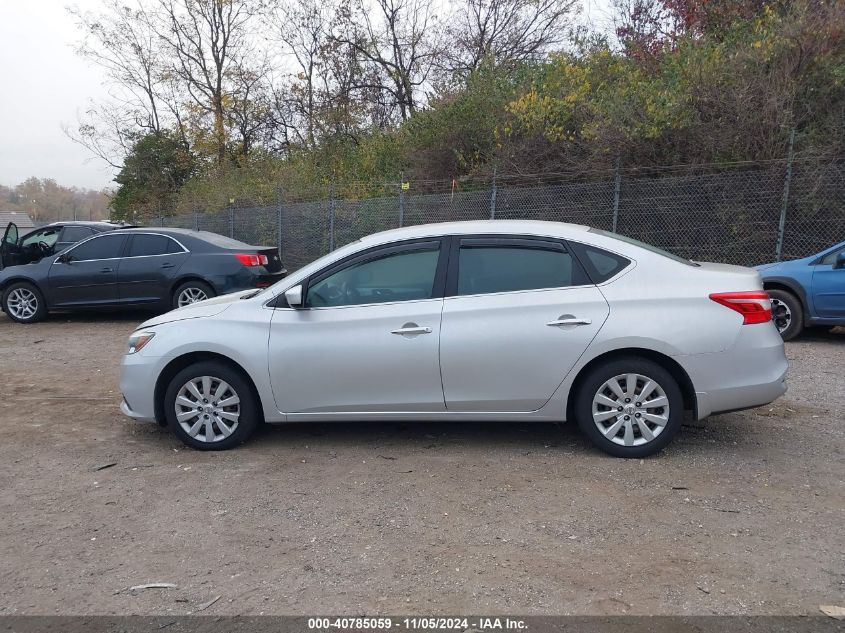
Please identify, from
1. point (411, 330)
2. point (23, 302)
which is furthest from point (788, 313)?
point (23, 302)

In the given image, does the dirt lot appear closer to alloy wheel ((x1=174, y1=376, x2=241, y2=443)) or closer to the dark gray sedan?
alloy wheel ((x1=174, y1=376, x2=241, y2=443))

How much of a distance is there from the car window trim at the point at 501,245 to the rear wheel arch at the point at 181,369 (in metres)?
1.61

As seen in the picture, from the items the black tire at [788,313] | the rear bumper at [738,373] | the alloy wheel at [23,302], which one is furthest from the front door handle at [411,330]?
the alloy wheel at [23,302]

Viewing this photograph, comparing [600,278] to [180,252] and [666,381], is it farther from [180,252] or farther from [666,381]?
[180,252]

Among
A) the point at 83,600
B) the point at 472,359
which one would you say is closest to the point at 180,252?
the point at 472,359

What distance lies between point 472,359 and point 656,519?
1.57 metres

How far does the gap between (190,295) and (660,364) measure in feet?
26.7

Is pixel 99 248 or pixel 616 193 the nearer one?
pixel 99 248

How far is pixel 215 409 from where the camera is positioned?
5242 millimetres

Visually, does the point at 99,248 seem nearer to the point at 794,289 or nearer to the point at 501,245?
the point at 501,245

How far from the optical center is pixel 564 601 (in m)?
3.14

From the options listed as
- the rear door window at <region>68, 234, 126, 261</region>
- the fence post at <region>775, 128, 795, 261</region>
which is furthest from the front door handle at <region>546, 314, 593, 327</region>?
the rear door window at <region>68, 234, 126, 261</region>

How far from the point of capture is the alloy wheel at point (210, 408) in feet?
17.2

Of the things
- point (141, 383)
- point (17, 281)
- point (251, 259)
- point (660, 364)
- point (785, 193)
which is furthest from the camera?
point (17, 281)
